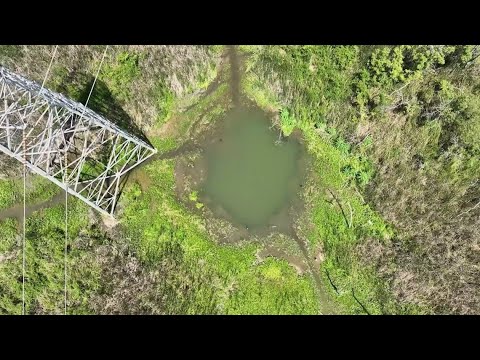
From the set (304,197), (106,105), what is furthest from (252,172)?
(106,105)

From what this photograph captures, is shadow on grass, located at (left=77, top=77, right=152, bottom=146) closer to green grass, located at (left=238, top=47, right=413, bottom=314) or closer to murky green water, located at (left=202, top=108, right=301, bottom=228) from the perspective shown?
murky green water, located at (left=202, top=108, right=301, bottom=228)

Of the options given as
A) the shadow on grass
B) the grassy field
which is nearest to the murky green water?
the grassy field

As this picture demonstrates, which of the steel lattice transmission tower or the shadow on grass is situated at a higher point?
the shadow on grass

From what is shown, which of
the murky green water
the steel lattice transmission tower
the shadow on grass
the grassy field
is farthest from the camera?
the murky green water

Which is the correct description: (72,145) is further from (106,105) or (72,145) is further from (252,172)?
(252,172)

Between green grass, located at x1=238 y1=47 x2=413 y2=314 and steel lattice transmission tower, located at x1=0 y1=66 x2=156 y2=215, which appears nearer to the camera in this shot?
steel lattice transmission tower, located at x1=0 y1=66 x2=156 y2=215

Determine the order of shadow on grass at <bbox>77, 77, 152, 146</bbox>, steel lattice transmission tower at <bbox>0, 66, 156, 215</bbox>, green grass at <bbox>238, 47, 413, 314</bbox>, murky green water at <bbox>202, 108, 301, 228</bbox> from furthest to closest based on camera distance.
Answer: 1. murky green water at <bbox>202, 108, 301, 228</bbox>
2. shadow on grass at <bbox>77, 77, 152, 146</bbox>
3. green grass at <bbox>238, 47, 413, 314</bbox>
4. steel lattice transmission tower at <bbox>0, 66, 156, 215</bbox>

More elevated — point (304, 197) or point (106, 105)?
point (106, 105)

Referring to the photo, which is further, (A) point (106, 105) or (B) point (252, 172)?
(B) point (252, 172)
